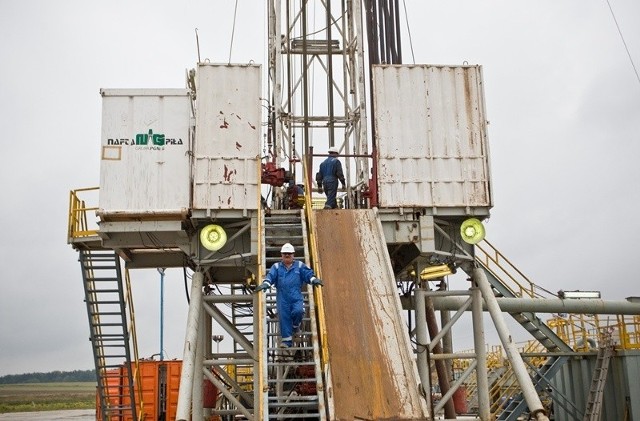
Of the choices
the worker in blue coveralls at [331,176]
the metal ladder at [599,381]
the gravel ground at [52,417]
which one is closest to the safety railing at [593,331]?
the metal ladder at [599,381]

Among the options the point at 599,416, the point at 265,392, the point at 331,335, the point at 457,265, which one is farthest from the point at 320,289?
the point at 599,416

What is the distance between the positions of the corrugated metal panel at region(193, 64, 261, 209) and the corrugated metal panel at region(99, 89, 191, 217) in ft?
0.95

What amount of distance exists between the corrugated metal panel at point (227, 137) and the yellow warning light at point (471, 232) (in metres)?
Result: 3.99

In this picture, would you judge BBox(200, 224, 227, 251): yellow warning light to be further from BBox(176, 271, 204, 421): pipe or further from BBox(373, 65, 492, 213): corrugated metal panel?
BBox(373, 65, 492, 213): corrugated metal panel

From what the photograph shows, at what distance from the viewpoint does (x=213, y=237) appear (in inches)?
543

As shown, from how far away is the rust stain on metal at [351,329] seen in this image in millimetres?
10227

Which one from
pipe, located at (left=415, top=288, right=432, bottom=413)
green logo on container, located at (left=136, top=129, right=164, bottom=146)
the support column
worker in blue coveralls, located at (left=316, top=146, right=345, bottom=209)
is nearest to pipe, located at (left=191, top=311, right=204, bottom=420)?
green logo on container, located at (left=136, top=129, right=164, bottom=146)

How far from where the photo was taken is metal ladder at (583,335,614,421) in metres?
23.1

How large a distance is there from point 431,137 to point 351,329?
470cm

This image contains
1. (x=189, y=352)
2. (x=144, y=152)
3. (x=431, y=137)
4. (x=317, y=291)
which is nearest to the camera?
(x=317, y=291)

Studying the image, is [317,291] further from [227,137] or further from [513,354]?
[227,137]

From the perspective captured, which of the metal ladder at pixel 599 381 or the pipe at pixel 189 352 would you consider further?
the metal ladder at pixel 599 381

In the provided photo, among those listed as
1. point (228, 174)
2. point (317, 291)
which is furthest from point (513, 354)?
point (228, 174)

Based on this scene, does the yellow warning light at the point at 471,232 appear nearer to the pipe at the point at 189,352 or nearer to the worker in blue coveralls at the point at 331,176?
the worker in blue coveralls at the point at 331,176
